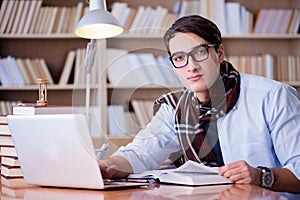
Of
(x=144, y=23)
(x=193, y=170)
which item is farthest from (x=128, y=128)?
(x=144, y=23)

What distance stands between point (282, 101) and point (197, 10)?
2345 mm

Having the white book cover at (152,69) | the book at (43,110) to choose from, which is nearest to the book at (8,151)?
the book at (43,110)

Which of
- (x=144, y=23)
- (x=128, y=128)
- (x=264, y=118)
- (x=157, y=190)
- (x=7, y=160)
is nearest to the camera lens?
(x=157, y=190)

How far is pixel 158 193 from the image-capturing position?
131 centimetres

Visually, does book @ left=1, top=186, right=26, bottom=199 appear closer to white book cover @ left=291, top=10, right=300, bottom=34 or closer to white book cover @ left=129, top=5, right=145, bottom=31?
white book cover @ left=129, top=5, right=145, bottom=31

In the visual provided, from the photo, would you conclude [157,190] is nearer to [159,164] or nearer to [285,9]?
[159,164]

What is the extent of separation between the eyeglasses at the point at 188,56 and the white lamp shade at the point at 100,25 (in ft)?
0.83

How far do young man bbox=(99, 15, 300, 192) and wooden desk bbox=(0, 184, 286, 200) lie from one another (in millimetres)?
247

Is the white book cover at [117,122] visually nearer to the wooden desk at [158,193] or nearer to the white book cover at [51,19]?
the wooden desk at [158,193]

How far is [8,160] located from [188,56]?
0.63 meters

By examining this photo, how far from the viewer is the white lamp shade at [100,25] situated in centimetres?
169

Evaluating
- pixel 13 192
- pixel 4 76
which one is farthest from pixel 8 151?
pixel 4 76

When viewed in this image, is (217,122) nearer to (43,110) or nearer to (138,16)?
(43,110)

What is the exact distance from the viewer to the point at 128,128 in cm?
161
